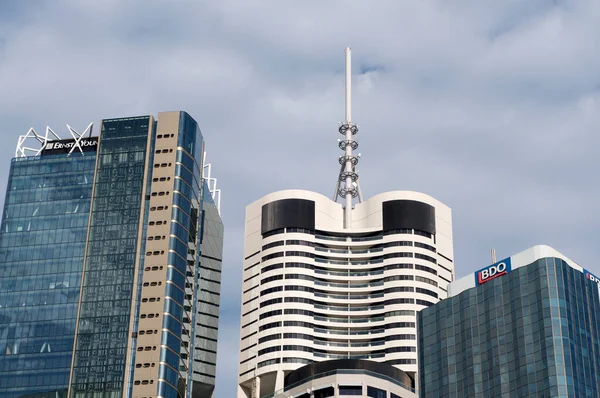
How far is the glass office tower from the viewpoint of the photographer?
17750 cm

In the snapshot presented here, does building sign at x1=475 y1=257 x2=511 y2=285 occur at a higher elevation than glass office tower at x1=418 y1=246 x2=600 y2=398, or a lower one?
higher

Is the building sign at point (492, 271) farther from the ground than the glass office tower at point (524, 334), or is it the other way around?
the building sign at point (492, 271)

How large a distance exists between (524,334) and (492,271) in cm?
1528

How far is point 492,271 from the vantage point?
19488 cm

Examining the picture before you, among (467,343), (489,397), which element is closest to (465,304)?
(467,343)

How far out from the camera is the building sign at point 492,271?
192375 millimetres

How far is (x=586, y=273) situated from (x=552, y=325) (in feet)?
52.1

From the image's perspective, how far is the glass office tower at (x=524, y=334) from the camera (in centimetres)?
17750

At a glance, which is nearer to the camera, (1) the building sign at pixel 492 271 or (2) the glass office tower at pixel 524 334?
(2) the glass office tower at pixel 524 334

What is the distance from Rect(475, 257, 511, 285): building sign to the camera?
192375mm

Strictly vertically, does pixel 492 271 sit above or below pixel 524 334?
above

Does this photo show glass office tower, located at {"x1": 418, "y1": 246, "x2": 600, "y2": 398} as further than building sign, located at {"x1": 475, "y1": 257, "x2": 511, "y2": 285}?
No

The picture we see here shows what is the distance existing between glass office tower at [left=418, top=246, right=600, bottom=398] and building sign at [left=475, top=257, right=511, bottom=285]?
18 cm

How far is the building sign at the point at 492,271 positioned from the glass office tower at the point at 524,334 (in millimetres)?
176
